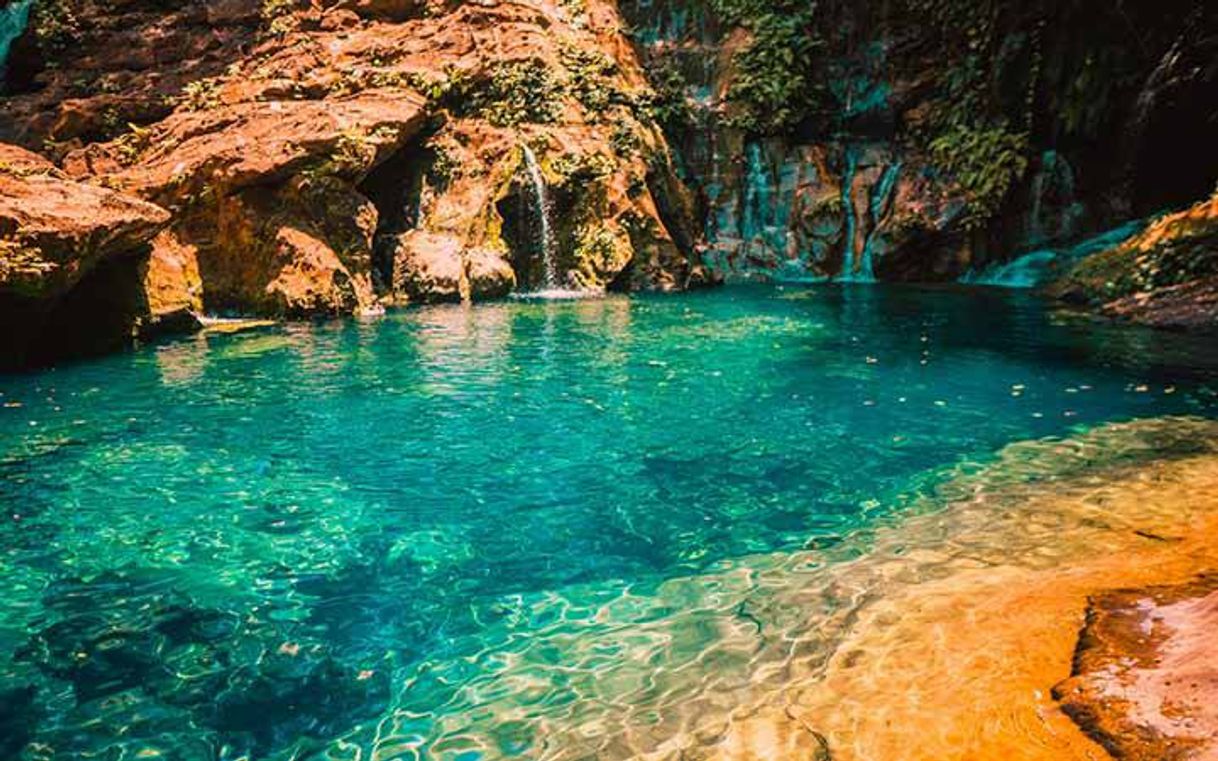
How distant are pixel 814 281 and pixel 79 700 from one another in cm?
2121

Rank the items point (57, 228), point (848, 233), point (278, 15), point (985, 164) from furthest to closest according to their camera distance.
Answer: point (278, 15), point (848, 233), point (985, 164), point (57, 228)

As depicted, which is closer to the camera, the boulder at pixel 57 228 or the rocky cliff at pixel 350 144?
the boulder at pixel 57 228

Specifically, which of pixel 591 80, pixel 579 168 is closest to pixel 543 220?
pixel 579 168

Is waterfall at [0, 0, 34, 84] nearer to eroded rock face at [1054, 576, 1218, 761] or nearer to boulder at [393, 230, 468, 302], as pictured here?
boulder at [393, 230, 468, 302]

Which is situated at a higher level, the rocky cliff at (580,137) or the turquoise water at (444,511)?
the rocky cliff at (580,137)

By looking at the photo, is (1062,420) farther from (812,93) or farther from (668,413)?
(812,93)

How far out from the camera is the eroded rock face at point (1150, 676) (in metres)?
2.37

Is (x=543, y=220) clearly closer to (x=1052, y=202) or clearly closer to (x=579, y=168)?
(x=579, y=168)

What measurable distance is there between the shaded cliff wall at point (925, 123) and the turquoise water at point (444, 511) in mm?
8736

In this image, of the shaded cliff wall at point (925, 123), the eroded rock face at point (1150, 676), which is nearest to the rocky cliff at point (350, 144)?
the shaded cliff wall at point (925, 123)

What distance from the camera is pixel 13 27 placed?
22.0 metres

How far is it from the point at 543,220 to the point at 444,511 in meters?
Result: 15.2

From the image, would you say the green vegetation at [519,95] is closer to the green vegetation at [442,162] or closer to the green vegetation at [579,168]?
the green vegetation at [442,162]

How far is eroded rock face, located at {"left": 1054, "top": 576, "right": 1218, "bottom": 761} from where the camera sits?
237 centimetres
